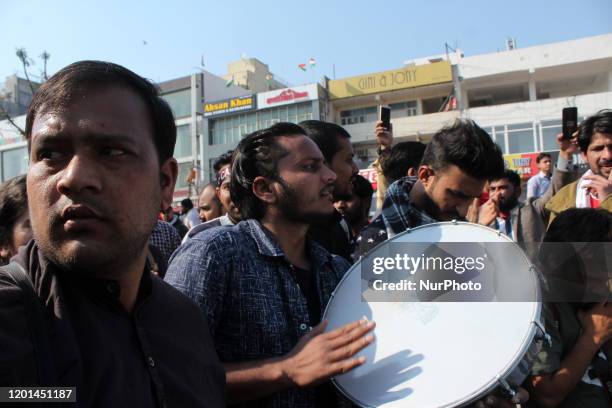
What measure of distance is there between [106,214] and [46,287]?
210 millimetres

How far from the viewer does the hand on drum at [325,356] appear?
1.51 metres

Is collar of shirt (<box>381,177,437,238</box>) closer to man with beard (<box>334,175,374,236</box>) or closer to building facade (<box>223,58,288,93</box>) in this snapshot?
man with beard (<box>334,175,374,236</box>)

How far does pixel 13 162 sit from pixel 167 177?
51526mm

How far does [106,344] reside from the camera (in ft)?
3.47

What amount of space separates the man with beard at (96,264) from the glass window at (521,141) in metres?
27.8

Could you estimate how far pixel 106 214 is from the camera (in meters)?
1.13

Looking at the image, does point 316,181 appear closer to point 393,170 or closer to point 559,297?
point 559,297

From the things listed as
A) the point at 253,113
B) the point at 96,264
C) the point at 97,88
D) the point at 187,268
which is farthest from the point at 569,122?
the point at 253,113

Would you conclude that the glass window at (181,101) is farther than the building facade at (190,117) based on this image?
Yes

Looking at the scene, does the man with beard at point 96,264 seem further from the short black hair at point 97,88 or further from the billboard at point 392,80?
the billboard at point 392,80

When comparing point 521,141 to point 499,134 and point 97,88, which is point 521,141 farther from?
point 97,88

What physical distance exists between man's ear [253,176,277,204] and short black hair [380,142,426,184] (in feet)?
7.27

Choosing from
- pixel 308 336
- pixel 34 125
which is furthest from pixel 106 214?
pixel 308 336

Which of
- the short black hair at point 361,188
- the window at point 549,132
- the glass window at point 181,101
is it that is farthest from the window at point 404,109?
the short black hair at point 361,188
